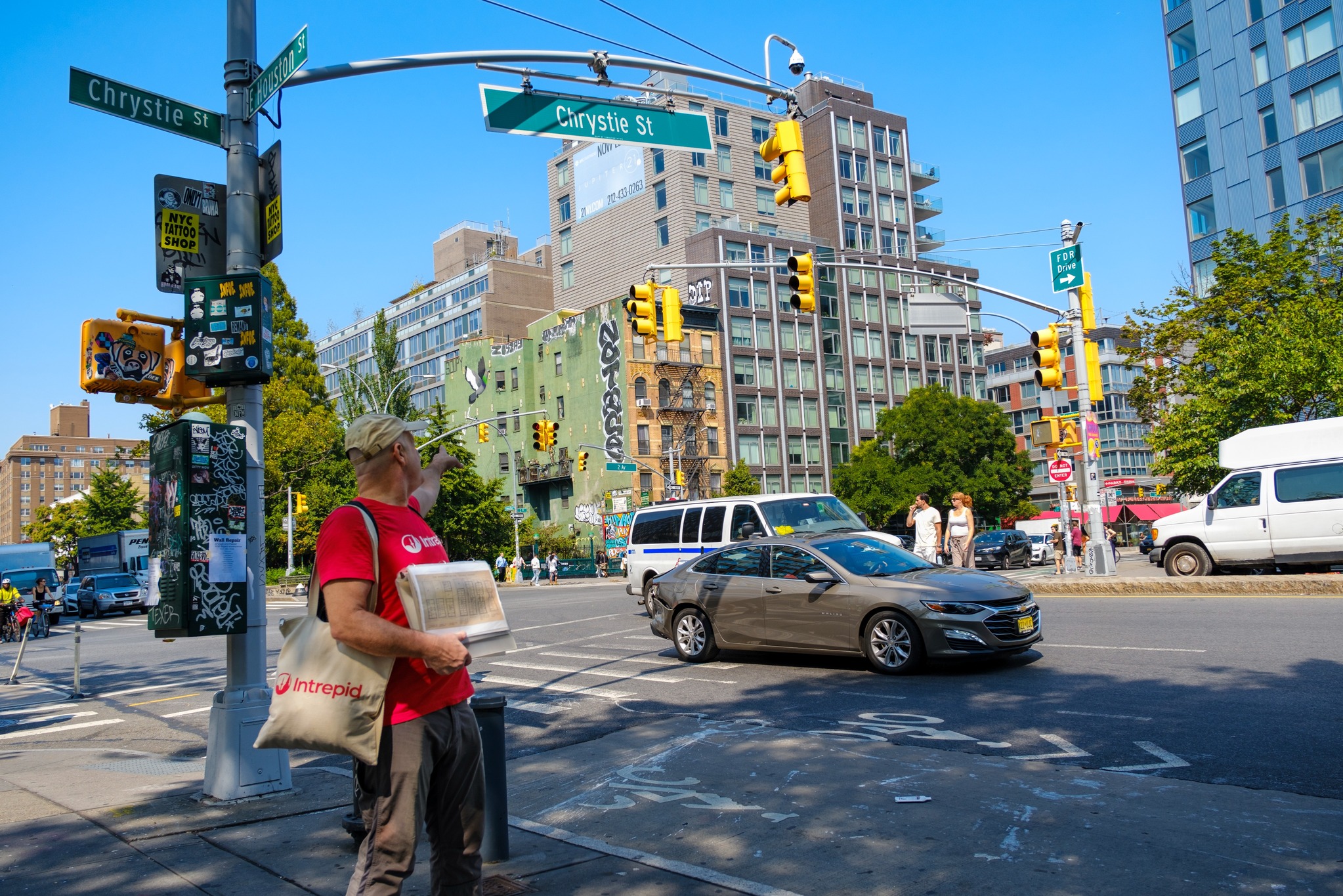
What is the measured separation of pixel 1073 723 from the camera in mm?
7254

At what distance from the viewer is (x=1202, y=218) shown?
160ft

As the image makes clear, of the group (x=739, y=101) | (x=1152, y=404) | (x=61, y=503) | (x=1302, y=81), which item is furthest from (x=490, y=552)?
(x=61, y=503)

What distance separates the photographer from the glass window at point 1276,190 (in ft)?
146

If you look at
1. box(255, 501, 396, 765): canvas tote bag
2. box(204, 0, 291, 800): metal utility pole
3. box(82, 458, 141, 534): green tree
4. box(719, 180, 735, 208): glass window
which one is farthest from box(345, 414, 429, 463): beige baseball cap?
box(82, 458, 141, 534): green tree

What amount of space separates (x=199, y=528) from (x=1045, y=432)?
65.9 feet

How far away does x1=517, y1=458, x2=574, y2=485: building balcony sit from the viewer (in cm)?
6875

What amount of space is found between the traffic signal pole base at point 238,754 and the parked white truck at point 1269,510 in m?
17.4

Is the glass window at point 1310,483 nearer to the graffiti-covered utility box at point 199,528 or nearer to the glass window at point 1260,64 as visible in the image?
the graffiti-covered utility box at point 199,528

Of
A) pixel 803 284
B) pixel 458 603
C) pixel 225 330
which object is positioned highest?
pixel 803 284

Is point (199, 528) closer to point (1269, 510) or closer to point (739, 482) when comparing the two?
point (1269, 510)

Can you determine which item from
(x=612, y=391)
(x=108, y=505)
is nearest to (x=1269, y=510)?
(x=612, y=391)

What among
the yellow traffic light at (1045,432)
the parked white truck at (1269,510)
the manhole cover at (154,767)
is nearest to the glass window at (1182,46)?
the yellow traffic light at (1045,432)

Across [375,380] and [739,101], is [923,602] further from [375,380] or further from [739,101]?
[739,101]

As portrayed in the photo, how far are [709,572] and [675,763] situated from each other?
5.15 metres
